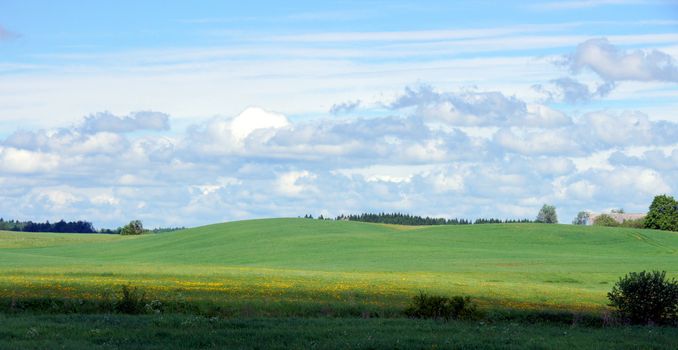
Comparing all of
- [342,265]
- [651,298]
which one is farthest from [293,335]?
[342,265]

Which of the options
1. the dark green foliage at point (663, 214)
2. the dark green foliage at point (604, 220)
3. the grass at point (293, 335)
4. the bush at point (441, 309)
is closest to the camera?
the grass at point (293, 335)

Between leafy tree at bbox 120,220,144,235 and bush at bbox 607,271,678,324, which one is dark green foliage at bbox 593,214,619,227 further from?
bush at bbox 607,271,678,324

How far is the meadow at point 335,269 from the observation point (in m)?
29.9

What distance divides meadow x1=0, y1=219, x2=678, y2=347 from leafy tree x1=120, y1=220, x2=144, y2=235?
30.8 metres

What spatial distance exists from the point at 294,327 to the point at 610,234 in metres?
93.5

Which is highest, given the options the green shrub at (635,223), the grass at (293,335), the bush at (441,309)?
the green shrub at (635,223)

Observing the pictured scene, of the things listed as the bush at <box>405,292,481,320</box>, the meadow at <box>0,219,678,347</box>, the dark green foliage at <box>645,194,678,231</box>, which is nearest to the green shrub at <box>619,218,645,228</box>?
the dark green foliage at <box>645,194,678,231</box>

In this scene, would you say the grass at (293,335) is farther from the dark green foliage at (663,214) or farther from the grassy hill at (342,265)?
the dark green foliage at (663,214)

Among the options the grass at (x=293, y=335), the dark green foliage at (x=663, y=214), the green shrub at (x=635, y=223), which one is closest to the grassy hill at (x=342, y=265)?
the grass at (x=293, y=335)

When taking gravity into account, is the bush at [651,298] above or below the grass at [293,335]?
above

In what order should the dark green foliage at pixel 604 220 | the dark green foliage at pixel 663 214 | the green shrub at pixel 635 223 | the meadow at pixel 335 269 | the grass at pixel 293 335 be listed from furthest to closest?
the dark green foliage at pixel 604 220
the green shrub at pixel 635 223
the dark green foliage at pixel 663 214
the meadow at pixel 335 269
the grass at pixel 293 335

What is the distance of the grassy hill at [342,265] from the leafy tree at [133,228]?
31.5 metres

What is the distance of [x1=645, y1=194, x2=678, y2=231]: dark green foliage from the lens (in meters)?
137

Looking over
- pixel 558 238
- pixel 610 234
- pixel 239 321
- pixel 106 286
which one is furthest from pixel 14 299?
pixel 610 234
